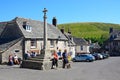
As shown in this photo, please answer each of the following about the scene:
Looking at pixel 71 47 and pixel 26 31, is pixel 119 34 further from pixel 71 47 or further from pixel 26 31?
pixel 26 31

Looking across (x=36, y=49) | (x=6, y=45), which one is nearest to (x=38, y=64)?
(x=6, y=45)

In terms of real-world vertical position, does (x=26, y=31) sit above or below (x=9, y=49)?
above

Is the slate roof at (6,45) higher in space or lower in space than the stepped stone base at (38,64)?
higher

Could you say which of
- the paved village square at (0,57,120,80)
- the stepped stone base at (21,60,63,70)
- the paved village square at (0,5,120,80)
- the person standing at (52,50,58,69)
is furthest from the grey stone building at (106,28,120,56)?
the paved village square at (0,57,120,80)

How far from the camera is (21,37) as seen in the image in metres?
50.3

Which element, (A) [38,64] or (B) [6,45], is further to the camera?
(B) [6,45]

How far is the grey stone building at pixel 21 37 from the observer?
158 ft

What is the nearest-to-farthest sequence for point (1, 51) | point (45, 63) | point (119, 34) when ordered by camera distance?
point (45, 63), point (1, 51), point (119, 34)

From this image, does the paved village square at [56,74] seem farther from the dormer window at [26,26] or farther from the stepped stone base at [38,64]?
the dormer window at [26,26]

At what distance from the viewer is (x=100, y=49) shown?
11075 cm

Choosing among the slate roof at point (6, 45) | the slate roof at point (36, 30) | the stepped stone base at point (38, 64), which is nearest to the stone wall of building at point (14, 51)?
the slate roof at point (6, 45)

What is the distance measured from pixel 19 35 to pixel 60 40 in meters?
12.7

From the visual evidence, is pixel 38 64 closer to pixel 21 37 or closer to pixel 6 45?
pixel 6 45

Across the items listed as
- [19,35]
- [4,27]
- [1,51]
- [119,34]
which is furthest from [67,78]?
[119,34]
